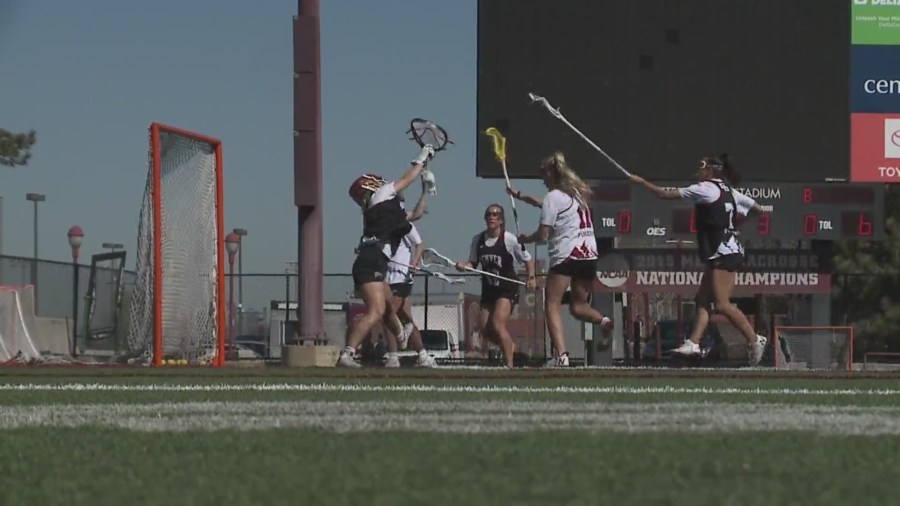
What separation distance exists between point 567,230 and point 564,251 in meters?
0.19

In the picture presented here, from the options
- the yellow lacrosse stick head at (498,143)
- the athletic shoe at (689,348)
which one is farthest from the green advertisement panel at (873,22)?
the athletic shoe at (689,348)

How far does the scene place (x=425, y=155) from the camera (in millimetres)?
14289

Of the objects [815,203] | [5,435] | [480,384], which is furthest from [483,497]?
[815,203]

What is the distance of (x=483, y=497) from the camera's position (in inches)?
138

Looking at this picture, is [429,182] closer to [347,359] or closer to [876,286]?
[347,359]

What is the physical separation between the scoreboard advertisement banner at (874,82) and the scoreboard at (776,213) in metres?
0.87

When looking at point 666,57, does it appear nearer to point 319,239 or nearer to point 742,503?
point 319,239

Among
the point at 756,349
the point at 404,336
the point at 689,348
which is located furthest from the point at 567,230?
the point at 404,336

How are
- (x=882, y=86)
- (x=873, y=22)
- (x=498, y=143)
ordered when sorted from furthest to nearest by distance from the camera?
(x=882, y=86) → (x=873, y=22) → (x=498, y=143)

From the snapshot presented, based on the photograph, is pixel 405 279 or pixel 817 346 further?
pixel 817 346

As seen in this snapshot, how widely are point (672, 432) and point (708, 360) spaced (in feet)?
63.9

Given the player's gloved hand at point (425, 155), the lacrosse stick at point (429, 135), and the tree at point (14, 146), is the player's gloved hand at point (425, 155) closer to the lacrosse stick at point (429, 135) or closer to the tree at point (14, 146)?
the lacrosse stick at point (429, 135)

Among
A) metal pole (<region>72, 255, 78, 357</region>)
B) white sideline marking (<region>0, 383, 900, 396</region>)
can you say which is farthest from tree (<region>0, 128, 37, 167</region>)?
white sideline marking (<region>0, 383, 900, 396</region>)

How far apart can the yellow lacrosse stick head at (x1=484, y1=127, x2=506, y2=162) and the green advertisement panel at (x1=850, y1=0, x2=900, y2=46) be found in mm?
4747
